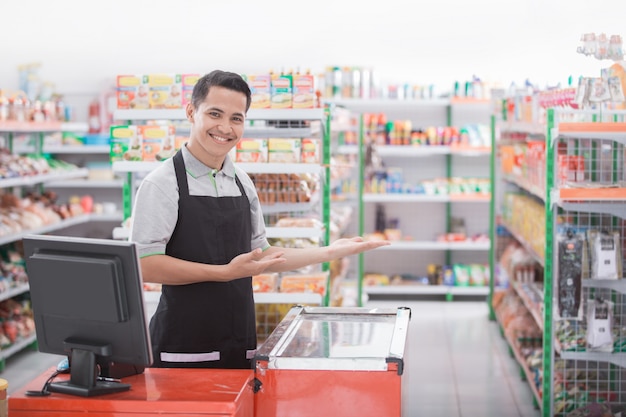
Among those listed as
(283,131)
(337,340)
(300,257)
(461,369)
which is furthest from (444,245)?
(337,340)

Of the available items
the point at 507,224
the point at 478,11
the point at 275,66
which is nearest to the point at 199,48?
the point at 275,66

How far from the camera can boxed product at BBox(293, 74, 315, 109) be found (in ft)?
15.6

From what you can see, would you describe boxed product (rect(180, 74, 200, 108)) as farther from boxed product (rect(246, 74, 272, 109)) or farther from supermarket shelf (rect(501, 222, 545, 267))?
supermarket shelf (rect(501, 222, 545, 267))

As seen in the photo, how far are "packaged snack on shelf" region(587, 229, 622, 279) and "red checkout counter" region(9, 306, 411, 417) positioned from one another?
2297 millimetres

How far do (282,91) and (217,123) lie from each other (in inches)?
74.6

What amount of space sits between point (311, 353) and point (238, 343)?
2.10 ft

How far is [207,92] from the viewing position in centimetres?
291

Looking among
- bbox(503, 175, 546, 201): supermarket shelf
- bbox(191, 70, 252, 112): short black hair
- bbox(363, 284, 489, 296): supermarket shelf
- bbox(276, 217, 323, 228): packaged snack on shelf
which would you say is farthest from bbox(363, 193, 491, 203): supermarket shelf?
bbox(191, 70, 252, 112): short black hair

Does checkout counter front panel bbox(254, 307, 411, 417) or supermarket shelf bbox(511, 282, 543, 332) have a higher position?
checkout counter front panel bbox(254, 307, 411, 417)

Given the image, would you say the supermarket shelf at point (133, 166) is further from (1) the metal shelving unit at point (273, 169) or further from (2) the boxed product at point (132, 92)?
(2) the boxed product at point (132, 92)

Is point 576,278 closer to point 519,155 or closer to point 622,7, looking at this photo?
point 519,155

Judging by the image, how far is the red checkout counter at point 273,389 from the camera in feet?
7.28

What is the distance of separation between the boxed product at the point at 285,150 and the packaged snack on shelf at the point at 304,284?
0.61 metres

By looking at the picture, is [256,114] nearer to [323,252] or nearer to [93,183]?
Answer: [323,252]
